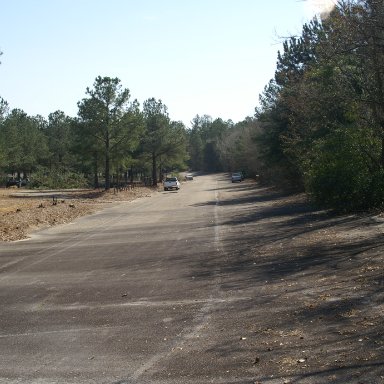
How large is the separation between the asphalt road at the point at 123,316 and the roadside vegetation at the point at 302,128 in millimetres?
6065

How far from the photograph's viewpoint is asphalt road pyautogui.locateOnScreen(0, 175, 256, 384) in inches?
251

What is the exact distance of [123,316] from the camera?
8961 mm

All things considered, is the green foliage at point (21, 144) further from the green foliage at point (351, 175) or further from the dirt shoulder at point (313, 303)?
the dirt shoulder at point (313, 303)

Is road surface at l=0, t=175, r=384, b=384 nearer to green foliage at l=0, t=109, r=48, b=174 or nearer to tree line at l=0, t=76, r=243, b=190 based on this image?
tree line at l=0, t=76, r=243, b=190

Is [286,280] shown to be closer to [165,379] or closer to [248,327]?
[248,327]

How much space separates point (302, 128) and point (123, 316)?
93.8ft

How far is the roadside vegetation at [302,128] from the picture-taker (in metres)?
15.5

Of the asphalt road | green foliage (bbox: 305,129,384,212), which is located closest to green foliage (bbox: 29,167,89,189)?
green foliage (bbox: 305,129,384,212)

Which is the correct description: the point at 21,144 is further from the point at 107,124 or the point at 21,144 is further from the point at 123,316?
the point at 123,316

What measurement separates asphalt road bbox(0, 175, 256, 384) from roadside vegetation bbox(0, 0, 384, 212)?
606cm

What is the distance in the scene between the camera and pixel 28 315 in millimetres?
9477

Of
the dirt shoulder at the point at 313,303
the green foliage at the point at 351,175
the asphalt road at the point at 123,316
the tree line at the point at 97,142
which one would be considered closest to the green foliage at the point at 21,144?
the tree line at the point at 97,142

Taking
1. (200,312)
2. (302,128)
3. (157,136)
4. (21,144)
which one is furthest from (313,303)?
(21,144)

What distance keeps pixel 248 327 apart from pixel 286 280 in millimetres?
3236
